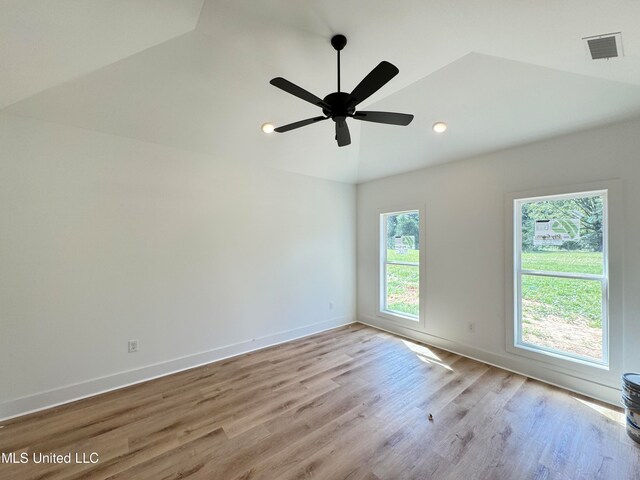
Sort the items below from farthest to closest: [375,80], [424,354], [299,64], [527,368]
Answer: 1. [424,354]
2. [527,368]
3. [299,64]
4. [375,80]

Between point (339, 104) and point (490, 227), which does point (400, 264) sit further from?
point (339, 104)

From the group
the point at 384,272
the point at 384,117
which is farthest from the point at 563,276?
the point at 384,117

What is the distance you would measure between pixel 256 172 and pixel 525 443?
373 centimetres

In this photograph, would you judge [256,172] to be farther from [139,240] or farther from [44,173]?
[44,173]

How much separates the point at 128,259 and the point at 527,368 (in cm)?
438

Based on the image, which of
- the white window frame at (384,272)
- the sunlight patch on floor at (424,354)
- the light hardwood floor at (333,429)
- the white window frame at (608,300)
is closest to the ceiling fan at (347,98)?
the white window frame at (608,300)

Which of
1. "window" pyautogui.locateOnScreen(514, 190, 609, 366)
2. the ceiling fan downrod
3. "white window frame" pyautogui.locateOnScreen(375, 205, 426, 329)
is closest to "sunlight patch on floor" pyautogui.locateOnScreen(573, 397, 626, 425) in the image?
"window" pyautogui.locateOnScreen(514, 190, 609, 366)

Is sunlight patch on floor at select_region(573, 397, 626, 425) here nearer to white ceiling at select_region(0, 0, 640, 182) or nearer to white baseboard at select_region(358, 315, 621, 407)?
white baseboard at select_region(358, 315, 621, 407)

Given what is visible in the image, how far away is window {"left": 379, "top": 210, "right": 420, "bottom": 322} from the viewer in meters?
3.94

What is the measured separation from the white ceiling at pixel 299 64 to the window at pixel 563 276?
784 millimetres

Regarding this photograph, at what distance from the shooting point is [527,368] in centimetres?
278

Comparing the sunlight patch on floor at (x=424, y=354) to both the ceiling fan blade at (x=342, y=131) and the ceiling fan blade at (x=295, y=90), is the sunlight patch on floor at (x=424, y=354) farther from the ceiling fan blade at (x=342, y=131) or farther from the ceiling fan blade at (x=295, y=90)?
the ceiling fan blade at (x=295, y=90)

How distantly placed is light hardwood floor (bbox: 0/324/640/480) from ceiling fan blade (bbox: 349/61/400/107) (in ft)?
7.84

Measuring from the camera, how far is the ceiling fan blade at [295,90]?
154cm
